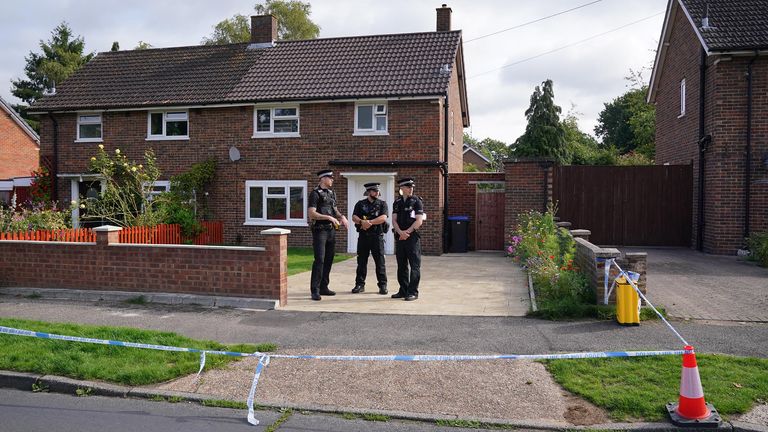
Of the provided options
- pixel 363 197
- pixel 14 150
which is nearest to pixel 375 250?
pixel 363 197

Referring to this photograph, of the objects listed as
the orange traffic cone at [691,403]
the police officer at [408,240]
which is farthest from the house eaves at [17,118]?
the orange traffic cone at [691,403]

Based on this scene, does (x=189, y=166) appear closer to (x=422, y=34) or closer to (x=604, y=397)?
(x=422, y=34)

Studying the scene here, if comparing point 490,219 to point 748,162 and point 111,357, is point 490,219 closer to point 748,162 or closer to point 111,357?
point 748,162

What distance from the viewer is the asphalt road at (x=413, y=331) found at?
268 inches

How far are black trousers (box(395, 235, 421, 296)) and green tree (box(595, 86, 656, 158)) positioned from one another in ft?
61.3

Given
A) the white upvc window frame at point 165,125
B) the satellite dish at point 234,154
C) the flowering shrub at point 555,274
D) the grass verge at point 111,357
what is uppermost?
the white upvc window frame at point 165,125

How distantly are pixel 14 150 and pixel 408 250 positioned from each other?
3020cm

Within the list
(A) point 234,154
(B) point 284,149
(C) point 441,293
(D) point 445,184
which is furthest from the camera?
(A) point 234,154

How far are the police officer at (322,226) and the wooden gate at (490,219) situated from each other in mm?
8609

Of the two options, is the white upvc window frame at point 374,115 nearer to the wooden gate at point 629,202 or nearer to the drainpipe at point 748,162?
the wooden gate at point 629,202

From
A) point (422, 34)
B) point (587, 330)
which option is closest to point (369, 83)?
point (422, 34)

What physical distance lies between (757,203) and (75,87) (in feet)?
66.2

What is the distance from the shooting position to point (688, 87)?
18.0 metres

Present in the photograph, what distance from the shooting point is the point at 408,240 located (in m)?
9.91
